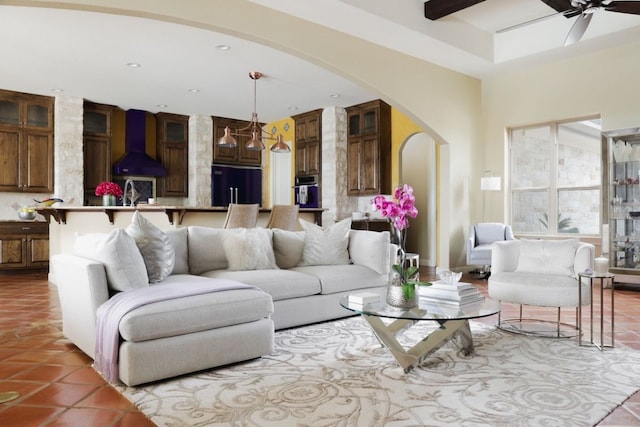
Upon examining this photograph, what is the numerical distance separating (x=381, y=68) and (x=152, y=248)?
12.4 feet

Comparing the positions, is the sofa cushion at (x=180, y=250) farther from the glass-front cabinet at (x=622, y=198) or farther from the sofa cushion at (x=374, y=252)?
the glass-front cabinet at (x=622, y=198)

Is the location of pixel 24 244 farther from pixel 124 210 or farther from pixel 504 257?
pixel 504 257

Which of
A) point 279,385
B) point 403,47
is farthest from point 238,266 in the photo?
point 403,47

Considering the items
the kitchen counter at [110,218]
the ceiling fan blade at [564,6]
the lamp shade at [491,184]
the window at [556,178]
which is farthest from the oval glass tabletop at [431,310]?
the window at [556,178]

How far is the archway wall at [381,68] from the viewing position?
13.3 ft

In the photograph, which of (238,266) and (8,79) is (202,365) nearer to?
(238,266)

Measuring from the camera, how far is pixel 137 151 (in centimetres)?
883

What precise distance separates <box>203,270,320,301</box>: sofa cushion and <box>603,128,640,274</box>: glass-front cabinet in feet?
13.8

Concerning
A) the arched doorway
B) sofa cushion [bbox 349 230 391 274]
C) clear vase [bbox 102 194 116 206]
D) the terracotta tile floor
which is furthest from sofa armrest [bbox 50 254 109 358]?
the arched doorway

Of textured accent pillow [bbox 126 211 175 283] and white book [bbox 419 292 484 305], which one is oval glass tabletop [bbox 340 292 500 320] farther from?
textured accent pillow [bbox 126 211 175 283]

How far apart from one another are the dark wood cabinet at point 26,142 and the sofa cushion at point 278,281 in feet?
18.4

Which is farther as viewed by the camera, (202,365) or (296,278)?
(296,278)

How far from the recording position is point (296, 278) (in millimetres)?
3629

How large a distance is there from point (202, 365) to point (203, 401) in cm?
39
